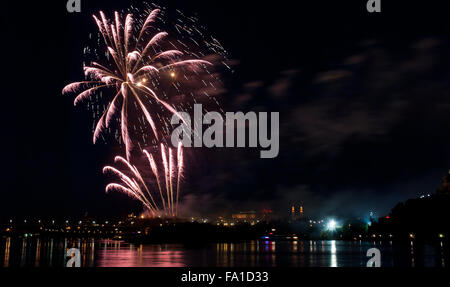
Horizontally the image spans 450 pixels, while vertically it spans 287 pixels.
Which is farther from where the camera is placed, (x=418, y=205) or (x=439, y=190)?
(x=439, y=190)
